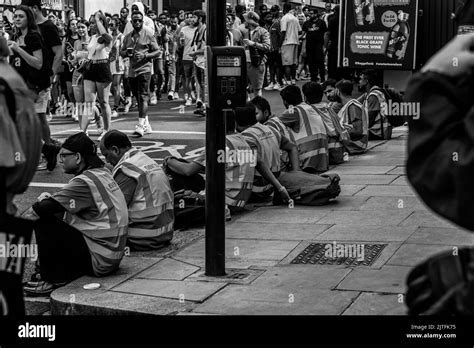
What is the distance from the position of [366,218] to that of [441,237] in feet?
3.56

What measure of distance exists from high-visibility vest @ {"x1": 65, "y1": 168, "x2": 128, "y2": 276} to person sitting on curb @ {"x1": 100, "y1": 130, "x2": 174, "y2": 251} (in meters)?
0.63

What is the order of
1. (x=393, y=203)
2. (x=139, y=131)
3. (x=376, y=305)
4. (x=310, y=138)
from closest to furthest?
(x=376, y=305) → (x=393, y=203) → (x=310, y=138) → (x=139, y=131)

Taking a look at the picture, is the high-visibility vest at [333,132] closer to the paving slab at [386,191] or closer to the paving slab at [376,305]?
the paving slab at [386,191]

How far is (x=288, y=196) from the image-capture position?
9.45 metres

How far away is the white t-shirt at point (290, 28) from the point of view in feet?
78.6

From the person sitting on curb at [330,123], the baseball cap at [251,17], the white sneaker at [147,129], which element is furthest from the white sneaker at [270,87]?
the person sitting on curb at [330,123]

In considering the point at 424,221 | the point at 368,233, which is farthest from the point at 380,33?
the point at 368,233

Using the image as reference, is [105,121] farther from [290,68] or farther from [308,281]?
[290,68]

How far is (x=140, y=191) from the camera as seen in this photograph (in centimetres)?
775

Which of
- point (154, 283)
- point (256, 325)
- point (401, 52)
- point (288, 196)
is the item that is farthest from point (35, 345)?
point (401, 52)

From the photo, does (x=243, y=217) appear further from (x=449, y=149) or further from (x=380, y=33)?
(x=380, y=33)

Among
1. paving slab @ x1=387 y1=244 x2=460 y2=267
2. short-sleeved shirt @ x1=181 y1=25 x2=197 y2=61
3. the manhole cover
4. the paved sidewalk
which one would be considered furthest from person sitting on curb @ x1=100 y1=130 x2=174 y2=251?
short-sleeved shirt @ x1=181 y1=25 x2=197 y2=61

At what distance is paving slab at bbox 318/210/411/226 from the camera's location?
8516mm

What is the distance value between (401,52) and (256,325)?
11556 mm
